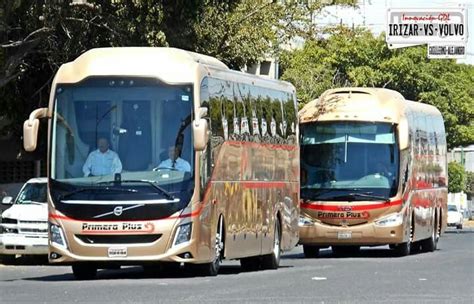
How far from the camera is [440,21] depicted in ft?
137

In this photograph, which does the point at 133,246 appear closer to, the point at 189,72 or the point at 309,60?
the point at 189,72

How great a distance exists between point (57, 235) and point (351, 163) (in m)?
11.4

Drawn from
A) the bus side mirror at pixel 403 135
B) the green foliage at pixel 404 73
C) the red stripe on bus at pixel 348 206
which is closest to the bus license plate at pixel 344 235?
the red stripe on bus at pixel 348 206

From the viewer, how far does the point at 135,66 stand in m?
21.1

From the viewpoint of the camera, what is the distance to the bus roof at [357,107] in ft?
102

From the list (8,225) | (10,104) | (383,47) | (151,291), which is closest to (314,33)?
(10,104)

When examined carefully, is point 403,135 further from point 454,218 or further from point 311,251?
point 454,218

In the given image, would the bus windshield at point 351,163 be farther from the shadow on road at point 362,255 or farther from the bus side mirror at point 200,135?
the bus side mirror at point 200,135

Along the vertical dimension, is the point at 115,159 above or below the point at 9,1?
below

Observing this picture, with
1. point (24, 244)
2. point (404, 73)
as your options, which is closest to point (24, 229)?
point (24, 244)

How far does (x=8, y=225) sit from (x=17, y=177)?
1515cm

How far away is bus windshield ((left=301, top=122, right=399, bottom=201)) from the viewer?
101 feet

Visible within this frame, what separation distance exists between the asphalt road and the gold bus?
3.05 metres

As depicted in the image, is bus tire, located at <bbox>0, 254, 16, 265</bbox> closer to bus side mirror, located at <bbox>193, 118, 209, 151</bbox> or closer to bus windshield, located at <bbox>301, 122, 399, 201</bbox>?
bus windshield, located at <bbox>301, 122, 399, 201</bbox>
